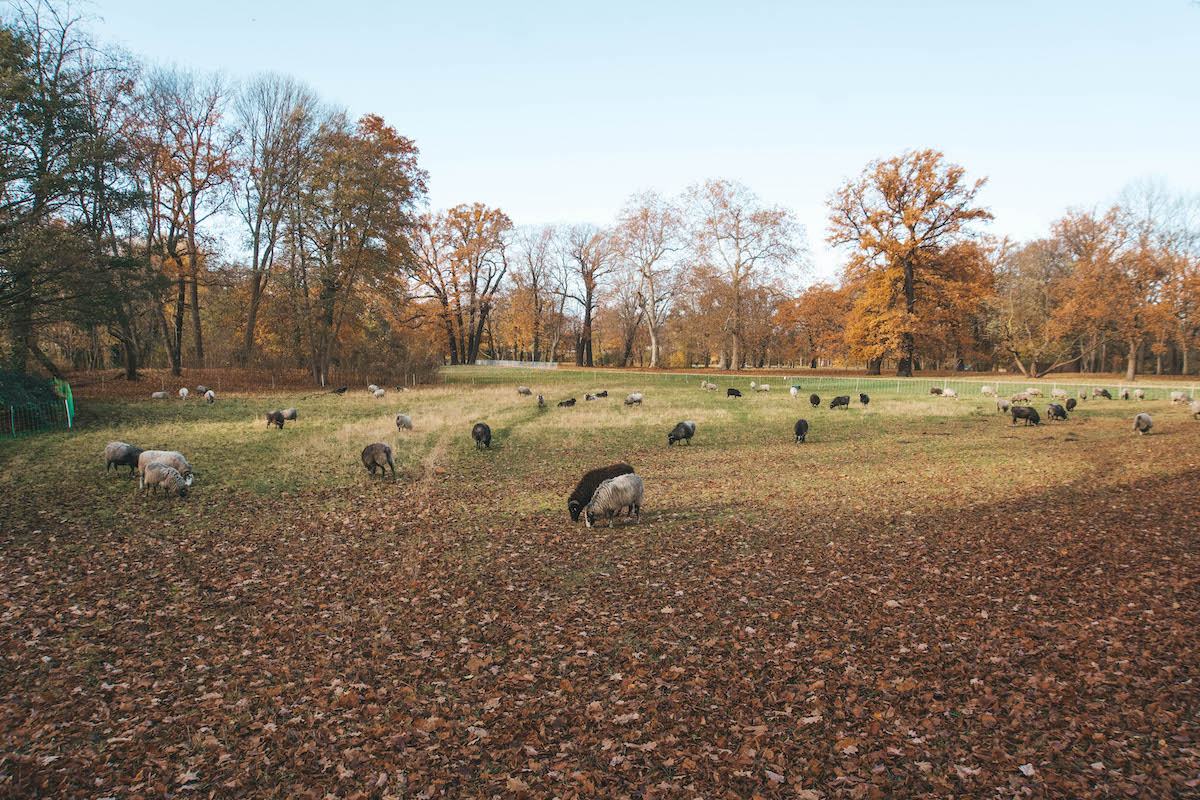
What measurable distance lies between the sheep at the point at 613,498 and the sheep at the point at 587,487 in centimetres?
20

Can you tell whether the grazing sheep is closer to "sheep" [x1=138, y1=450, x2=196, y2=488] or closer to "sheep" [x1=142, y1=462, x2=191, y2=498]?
"sheep" [x1=142, y1=462, x2=191, y2=498]

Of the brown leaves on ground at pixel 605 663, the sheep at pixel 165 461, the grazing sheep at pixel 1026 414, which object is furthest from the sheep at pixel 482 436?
the grazing sheep at pixel 1026 414

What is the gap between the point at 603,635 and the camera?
653 centimetres

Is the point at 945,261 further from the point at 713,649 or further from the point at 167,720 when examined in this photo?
the point at 167,720

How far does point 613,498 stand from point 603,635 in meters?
4.36

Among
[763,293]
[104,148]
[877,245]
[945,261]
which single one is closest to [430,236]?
[763,293]

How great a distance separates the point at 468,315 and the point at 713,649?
2282 inches

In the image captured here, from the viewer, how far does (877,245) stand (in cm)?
4234

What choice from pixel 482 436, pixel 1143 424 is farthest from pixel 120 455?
pixel 1143 424

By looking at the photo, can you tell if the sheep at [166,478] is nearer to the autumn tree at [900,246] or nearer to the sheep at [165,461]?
the sheep at [165,461]

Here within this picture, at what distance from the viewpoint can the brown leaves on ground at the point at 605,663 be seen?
14.1ft

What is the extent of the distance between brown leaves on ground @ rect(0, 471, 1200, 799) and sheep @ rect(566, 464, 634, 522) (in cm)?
118

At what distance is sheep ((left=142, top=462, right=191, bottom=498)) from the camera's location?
1198cm

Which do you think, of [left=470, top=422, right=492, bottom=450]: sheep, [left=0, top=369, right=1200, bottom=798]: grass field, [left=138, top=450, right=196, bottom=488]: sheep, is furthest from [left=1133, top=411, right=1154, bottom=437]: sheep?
[left=138, top=450, right=196, bottom=488]: sheep
